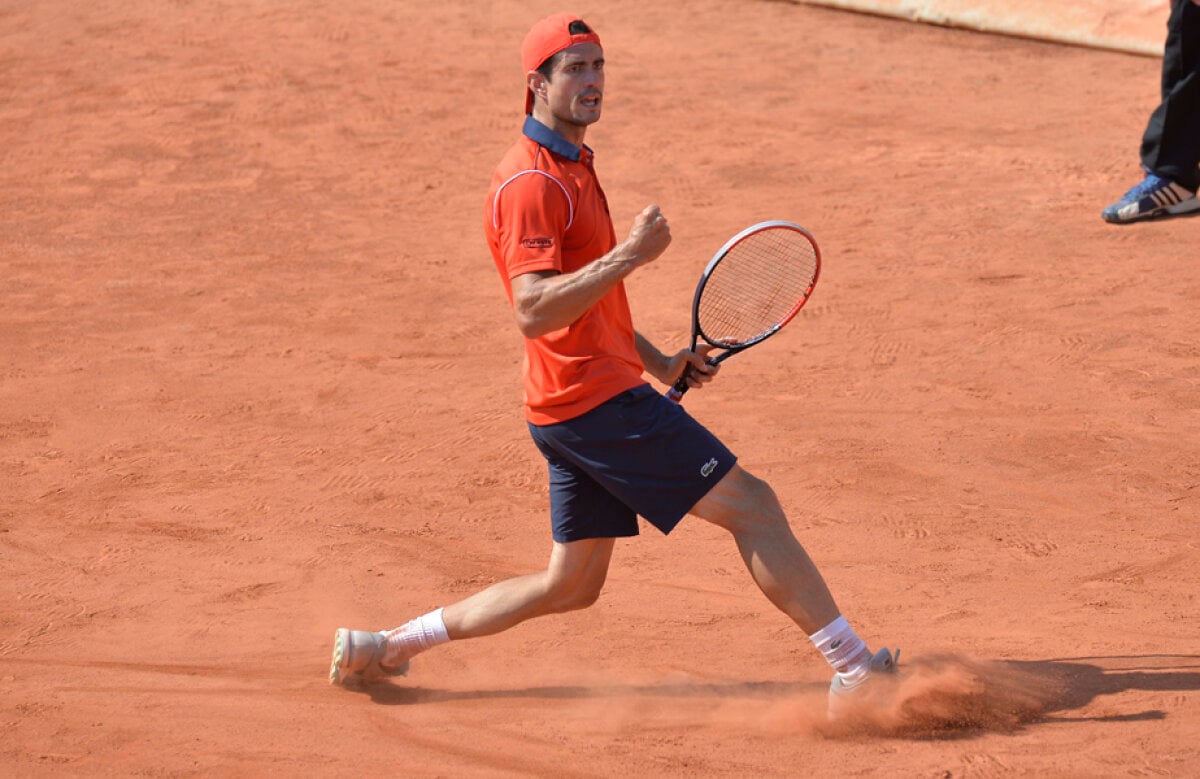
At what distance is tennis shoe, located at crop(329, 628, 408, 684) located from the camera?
15.3 ft

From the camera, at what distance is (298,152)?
436 inches

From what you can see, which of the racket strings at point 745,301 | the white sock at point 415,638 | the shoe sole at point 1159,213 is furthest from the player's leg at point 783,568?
the shoe sole at point 1159,213

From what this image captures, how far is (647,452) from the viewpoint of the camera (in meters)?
4.18

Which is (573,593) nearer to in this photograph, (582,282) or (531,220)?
(582,282)

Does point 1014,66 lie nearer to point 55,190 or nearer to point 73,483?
point 55,190

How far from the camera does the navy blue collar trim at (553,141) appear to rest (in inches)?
162

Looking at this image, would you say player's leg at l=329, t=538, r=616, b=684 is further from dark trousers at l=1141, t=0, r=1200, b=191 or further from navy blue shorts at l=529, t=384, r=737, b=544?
dark trousers at l=1141, t=0, r=1200, b=191

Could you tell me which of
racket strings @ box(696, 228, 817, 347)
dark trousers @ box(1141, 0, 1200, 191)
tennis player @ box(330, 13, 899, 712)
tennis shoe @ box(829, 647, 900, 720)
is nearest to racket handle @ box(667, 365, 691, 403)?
racket strings @ box(696, 228, 817, 347)

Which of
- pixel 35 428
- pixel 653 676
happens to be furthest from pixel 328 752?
pixel 35 428

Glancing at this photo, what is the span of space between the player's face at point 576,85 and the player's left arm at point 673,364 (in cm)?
82

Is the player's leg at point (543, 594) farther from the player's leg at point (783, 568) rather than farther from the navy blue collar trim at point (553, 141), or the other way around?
the navy blue collar trim at point (553, 141)

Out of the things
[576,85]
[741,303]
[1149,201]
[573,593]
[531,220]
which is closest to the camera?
[531,220]

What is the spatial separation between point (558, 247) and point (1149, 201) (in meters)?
6.28

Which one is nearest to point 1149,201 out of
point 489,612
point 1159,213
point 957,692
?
point 1159,213
